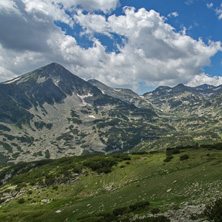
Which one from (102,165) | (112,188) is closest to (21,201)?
(112,188)

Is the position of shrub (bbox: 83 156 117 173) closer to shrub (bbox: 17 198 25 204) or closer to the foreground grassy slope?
the foreground grassy slope

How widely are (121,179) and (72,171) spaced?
20.5 metres

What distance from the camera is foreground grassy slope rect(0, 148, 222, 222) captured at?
28781mm

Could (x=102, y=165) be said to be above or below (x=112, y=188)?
above

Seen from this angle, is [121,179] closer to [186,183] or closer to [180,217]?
[186,183]

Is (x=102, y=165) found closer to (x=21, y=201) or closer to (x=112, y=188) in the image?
(x=112, y=188)

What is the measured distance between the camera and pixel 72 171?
2557 inches

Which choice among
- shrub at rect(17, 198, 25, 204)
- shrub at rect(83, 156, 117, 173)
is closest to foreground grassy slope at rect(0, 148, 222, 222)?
shrub at rect(17, 198, 25, 204)

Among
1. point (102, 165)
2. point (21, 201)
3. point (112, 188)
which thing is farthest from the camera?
point (102, 165)

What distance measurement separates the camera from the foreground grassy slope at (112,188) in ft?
94.4

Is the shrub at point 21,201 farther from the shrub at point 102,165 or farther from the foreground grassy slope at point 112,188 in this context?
the shrub at point 102,165

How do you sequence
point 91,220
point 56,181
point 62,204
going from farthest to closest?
point 56,181, point 62,204, point 91,220

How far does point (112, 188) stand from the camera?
165 feet

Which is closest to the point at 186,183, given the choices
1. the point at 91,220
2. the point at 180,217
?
the point at 180,217
